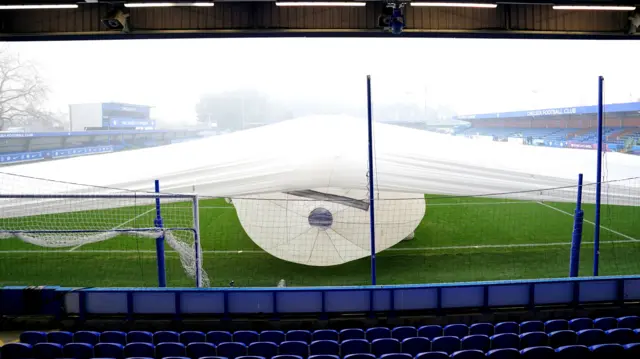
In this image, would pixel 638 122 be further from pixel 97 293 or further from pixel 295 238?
pixel 97 293

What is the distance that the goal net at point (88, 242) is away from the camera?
28.8 ft

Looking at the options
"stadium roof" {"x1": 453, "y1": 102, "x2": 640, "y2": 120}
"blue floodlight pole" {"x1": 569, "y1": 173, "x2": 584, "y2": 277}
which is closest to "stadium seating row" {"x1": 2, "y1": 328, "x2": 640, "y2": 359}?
"blue floodlight pole" {"x1": 569, "y1": 173, "x2": 584, "y2": 277}

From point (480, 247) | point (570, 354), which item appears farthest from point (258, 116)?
point (570, 354)

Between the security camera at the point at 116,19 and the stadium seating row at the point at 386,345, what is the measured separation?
518 centimetres

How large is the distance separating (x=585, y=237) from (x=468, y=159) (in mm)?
4973

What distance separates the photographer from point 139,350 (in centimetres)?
593

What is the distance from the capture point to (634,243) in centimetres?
1323

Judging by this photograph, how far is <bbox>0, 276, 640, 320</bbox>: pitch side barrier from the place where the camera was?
8055mm

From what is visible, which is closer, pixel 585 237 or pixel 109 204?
pixel 109 204

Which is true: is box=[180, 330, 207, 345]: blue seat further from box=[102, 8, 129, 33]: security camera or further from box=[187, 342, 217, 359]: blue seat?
box=[102, 8, 129, 33]: security camera

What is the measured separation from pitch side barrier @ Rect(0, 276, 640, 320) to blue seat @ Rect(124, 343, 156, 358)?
2075 millimetres

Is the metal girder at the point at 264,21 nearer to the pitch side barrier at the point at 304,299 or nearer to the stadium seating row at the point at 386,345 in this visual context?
the pitch side barrier at the point at 304,299

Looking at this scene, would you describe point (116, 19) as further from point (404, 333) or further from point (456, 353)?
point (456, 353)

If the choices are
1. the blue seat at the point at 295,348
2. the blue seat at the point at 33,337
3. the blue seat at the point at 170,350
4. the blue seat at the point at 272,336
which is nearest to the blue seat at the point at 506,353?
the blue seat at the point at 295,348
